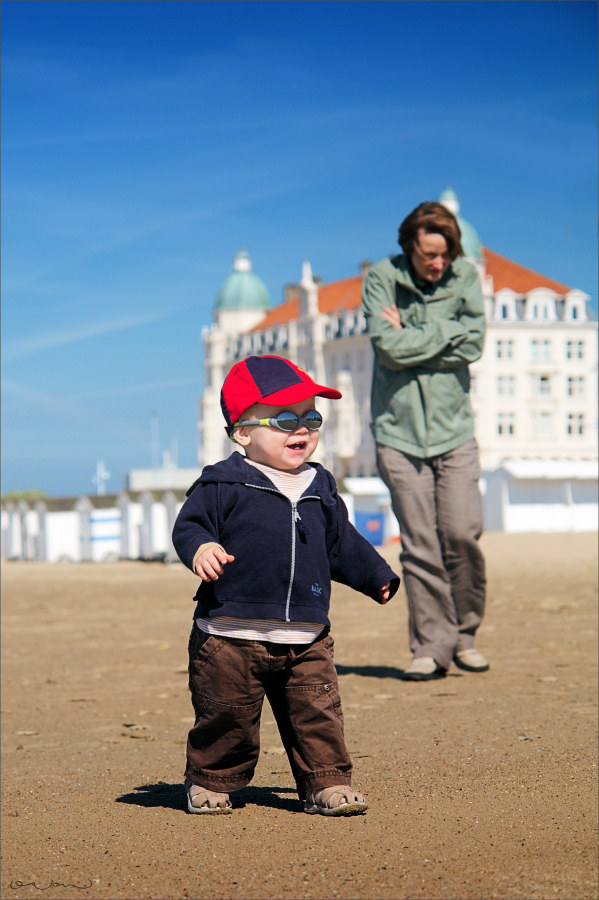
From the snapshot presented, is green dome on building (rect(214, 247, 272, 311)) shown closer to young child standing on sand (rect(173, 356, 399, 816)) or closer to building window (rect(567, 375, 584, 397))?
building window (rect(567, 375, 584, 397))

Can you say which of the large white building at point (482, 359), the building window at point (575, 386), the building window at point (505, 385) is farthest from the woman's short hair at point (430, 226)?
the building window at point (575, 386)

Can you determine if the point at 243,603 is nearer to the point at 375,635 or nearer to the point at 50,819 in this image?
the point at 50,819

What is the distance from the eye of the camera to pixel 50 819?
396cm

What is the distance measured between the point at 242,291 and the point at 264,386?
101941 millimetres

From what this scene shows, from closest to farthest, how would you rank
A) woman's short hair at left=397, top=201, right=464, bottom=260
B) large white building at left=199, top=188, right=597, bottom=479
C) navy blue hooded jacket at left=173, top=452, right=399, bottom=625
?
navy blue hooded jacket at left=173, top=452, right=399, bottom=625, woman's short hair at left=397, top=201, right=464, bottom=260, large white building at left=199, top=188, right=597, bottom=479

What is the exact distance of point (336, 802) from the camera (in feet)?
12.1

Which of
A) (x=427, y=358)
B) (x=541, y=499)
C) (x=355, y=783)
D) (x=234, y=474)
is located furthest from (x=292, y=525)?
(x=541, y=499)

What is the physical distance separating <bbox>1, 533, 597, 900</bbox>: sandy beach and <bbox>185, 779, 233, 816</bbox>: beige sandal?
0.04 metres

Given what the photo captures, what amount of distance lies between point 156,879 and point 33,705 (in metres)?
4.20

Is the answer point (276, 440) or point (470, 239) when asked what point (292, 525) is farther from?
point (470, 239)

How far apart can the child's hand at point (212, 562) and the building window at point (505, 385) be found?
3081 inches

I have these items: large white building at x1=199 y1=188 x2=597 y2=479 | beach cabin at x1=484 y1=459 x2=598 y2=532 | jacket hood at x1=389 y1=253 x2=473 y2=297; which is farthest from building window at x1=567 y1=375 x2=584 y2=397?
jacket hood at x1=389 y1=253 x2=473 y2=297

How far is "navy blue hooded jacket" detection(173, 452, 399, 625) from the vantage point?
12.3 feet

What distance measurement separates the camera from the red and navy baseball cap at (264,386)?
3861mm
